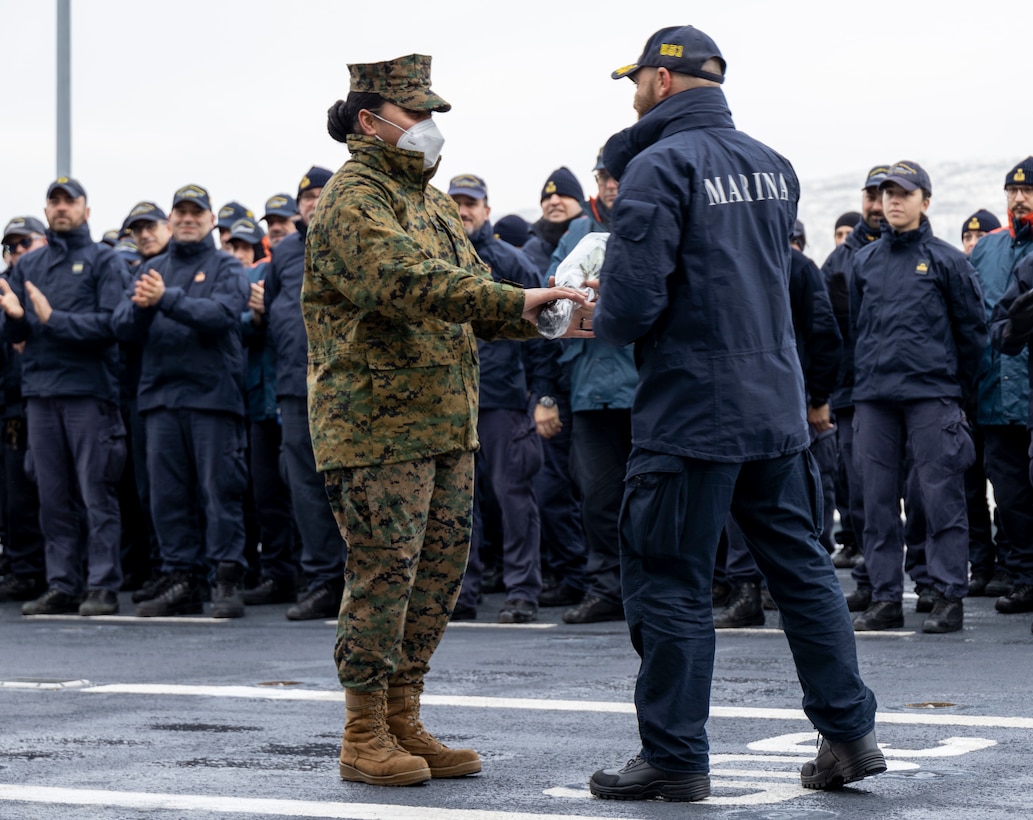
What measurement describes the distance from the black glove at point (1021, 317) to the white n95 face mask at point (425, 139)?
4284 millimetres

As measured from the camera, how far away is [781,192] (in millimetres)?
4969

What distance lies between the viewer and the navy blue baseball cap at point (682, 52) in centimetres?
499

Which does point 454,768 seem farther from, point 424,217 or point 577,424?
point 577,424

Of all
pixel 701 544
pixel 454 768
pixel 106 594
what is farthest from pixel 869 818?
pixel 106 594

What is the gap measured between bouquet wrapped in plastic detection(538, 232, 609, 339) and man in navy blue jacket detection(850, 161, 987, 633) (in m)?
3.97

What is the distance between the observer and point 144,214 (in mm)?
11586

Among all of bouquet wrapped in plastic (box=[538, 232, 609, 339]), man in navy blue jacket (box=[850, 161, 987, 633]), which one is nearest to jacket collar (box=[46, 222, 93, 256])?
man in navy blue jacket (box=[850, 161, 987, 633])

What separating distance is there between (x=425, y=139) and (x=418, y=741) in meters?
1.72

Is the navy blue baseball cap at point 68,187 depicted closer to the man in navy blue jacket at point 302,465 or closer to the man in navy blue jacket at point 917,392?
the man in navy blue jacket at point 302,465

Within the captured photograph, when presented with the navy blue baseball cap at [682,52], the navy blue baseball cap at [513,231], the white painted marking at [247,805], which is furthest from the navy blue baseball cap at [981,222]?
the white painted marking at [247,805]

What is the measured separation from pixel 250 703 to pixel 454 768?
1790 mm

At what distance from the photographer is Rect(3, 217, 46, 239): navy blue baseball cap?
12977 mm

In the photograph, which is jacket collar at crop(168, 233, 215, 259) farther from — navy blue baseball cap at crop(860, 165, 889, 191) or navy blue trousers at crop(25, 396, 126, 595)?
navy blue baseball cap at crop(860, 165, 889, 191)

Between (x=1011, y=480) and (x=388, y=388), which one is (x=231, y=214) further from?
(x=388, y=388)
